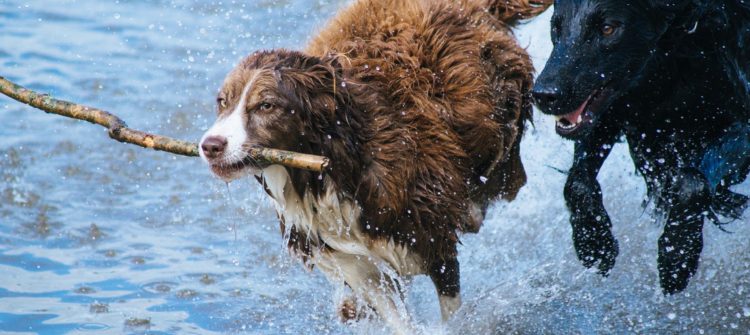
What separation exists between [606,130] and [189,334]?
2277mm

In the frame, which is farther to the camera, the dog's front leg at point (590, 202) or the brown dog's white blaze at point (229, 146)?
the dog's front leg at point (590, 202)

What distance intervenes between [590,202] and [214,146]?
1.85 metres

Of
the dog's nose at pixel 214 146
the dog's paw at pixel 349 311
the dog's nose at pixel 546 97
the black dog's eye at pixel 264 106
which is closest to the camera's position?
the dog's nose at pixel 214 146

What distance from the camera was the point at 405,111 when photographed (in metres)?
4.60

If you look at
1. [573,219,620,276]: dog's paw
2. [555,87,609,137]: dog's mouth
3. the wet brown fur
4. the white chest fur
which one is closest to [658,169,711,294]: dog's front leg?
[573,219,620,276]: dog's paw

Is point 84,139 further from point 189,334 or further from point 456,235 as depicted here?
point 456,235

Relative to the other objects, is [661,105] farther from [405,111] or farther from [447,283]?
[447,283]

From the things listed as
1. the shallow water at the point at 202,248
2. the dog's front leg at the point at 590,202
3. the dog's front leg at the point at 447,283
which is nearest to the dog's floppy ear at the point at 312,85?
the shallow water at the point at 202,248

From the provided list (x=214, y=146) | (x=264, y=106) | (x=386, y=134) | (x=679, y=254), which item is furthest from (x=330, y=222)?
(x=679, y=254)

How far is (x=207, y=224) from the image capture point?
666 cm

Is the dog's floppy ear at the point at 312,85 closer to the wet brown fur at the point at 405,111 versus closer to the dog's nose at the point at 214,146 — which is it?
the wet brown fur at the point at 405,111

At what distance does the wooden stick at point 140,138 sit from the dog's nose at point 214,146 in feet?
0.40

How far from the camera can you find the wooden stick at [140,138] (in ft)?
12.9

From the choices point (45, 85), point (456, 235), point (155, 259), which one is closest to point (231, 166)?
point (456, 235)
